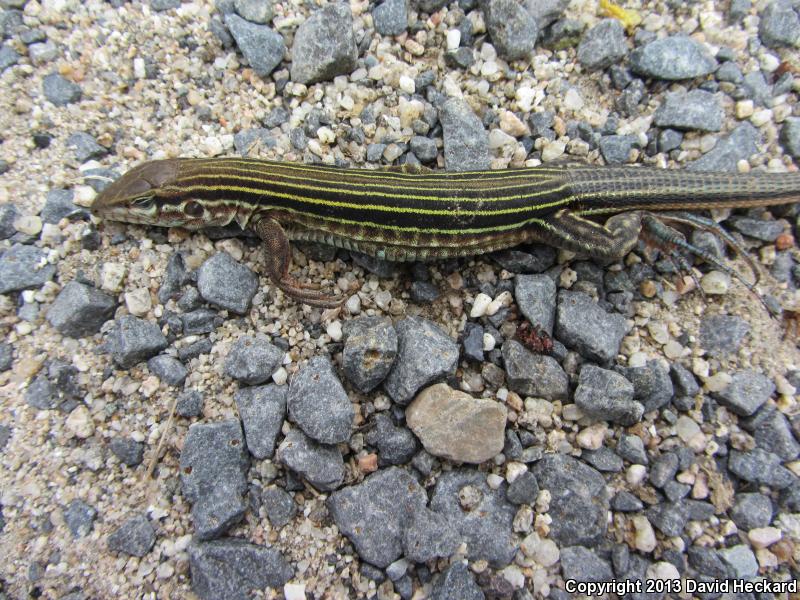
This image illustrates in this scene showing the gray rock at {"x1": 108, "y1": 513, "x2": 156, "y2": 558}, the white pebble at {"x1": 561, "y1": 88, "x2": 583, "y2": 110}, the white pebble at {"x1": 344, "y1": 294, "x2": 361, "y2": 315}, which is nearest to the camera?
the gray rock at {"x1": 108, "y1": 513, "x2": 156, "y2": 558}

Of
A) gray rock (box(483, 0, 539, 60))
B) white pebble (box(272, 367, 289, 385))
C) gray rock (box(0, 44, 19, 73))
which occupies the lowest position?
white pebble (box(272, 367, 289, 385))

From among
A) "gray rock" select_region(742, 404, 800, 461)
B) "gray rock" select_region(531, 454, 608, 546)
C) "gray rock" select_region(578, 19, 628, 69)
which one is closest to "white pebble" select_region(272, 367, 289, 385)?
"gray rock" select_region(531, 454, 608, 546)

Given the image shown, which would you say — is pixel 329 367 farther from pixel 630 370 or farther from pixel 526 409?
pixel 630 370

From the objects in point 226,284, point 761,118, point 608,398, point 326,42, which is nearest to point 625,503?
point 608,398

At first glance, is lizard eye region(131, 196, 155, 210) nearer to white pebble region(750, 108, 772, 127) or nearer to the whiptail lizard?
the whiptail lizard

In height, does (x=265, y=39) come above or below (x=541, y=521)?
above

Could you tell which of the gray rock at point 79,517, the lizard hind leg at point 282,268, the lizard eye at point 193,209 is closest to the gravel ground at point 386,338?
the gray rock at point 79,517

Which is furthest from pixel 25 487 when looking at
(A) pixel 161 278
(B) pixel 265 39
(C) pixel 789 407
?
(C) pixel 789 407
